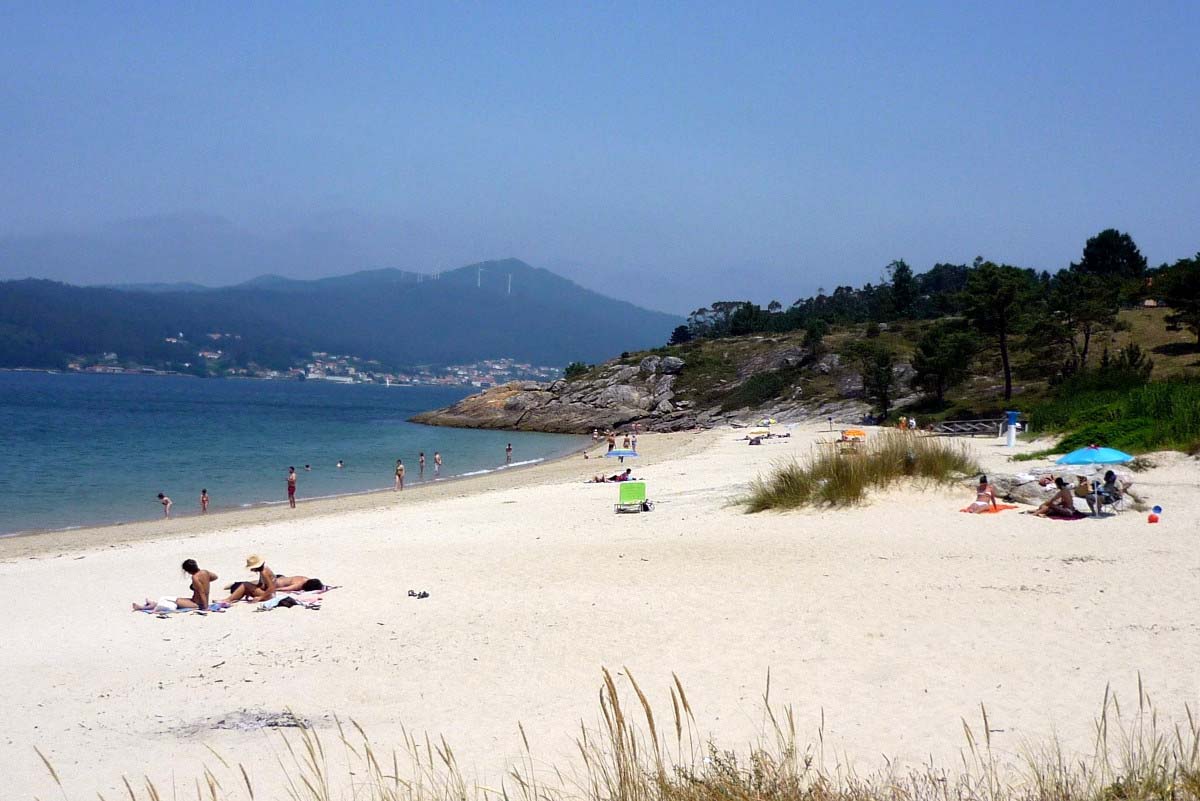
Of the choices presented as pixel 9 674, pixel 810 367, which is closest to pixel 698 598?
pixel 9 674

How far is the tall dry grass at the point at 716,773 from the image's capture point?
3033 millimetres

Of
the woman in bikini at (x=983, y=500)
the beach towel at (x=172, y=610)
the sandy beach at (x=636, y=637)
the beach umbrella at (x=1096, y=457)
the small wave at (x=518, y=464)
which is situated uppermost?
the beach umbrella at (x=1096, y=457)

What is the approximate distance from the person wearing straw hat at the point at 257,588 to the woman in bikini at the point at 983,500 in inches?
373

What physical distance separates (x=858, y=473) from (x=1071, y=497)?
2994 millimetres

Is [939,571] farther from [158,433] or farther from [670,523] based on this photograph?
[158,433]

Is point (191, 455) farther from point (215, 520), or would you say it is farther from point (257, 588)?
point (257, 588)

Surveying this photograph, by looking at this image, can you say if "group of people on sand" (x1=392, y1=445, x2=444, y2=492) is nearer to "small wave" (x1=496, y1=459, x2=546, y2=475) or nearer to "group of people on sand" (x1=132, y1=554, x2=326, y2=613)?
"small wave" (x1=496, y1=459, x2=546, y2=475)

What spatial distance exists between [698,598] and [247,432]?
50188 millimetres

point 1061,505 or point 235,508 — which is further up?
point 1061,505

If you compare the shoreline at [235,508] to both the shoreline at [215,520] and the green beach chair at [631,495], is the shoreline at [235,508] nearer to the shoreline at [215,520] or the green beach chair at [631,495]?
the shoreline at [215,520]

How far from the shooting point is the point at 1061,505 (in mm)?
12250

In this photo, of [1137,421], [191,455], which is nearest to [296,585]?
[1137,421]

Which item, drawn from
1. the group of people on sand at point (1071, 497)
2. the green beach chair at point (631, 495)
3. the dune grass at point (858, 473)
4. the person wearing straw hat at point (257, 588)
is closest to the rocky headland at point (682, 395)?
the green beach chair at point (631, 495)

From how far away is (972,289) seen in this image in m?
38.9
